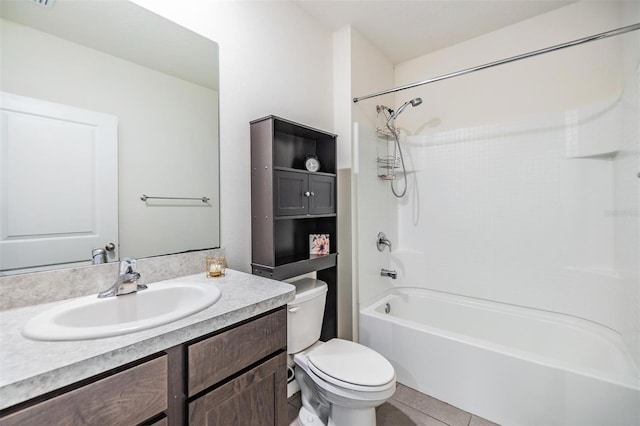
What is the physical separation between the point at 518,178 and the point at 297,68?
1806 millimetres

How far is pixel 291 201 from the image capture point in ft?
5.20

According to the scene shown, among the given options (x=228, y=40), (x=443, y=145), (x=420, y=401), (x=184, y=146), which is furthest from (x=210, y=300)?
(x=443, y=145)

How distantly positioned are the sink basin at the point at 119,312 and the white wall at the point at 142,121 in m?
0.20

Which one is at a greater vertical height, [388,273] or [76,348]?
[76,348]

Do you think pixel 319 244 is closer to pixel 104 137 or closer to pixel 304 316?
pixel 304 316

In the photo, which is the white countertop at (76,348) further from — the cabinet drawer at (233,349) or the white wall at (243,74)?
the white wall at (243,74)

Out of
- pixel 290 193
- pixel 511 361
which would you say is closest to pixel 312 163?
pixel 290 193

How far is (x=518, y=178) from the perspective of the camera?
6.91 ft

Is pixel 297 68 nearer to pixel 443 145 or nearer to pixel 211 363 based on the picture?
pixel 443 145

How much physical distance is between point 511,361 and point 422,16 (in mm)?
2308

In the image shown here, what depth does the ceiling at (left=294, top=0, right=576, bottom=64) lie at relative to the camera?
6.31 feet

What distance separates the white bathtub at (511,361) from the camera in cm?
131

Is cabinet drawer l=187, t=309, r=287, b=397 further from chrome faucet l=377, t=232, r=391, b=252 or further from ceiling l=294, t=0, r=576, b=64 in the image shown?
ceiling l=294, t=0, r=576, b=64

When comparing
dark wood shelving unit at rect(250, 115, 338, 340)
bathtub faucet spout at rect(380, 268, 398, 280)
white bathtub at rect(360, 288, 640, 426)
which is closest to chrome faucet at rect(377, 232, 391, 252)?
bathtub faucet spout at rect(380, 268, 398, 280)
